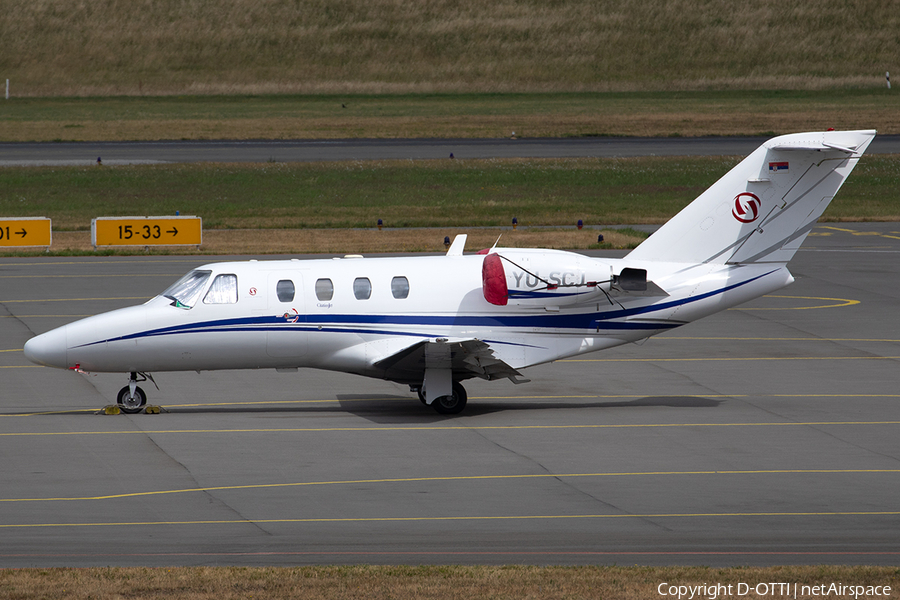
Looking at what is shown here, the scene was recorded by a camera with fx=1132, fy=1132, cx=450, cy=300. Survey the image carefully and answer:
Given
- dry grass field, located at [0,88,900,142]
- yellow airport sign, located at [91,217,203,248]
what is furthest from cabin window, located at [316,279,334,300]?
dry grass field, located at [0,88,900,142]

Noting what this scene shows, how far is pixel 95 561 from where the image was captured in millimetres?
14242

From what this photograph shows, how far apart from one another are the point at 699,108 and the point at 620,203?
46005 mm

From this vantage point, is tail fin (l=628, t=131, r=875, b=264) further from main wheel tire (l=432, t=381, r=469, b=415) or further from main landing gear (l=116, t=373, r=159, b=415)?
main landing gear (l=116, t=373, r=159, b=415)

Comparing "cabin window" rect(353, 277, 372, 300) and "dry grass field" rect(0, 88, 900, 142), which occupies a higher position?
"dry grass field" rect(0, 88, 900, 142)

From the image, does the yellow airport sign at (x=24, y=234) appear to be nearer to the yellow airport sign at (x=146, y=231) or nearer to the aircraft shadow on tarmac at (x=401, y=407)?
the yellow airport sign at (x=146, y=231)

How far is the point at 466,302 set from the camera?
23250mm

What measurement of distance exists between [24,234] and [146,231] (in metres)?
4.94

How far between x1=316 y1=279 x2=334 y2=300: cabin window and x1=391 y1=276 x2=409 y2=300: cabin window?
4.14 feet

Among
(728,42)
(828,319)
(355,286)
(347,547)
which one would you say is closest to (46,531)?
(347,547)

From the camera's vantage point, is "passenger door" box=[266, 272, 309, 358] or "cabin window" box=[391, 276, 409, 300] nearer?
"passenger door" box=[266, 272, 309, 358]

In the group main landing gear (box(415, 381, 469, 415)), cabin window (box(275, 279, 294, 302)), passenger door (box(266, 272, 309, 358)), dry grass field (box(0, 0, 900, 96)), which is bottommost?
main landing gear (box(415, 381, 469, 415))

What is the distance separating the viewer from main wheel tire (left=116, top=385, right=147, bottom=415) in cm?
2320

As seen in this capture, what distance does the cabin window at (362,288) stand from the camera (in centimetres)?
2308

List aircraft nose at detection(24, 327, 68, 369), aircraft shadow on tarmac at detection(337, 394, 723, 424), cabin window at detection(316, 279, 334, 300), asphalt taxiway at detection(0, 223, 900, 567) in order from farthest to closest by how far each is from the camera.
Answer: aircraft shadow on tarmac at detection(337, 394, 723, 424)
cabin window at detection(316, 279, 334, 300)
aircraft nose at detection(24, 327, 68, 369)
asphalt taxiway at detection(0, 223, 900, 567)
